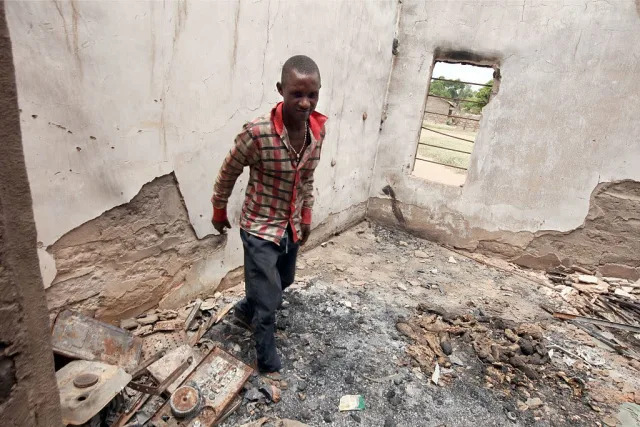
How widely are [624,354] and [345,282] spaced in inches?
95.2

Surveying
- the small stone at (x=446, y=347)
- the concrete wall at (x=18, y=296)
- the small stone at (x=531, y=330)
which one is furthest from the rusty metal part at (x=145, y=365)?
the small stone at (x=531, y=330)

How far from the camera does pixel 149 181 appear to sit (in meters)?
2.39

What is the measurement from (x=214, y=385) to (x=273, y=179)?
4.15 feet

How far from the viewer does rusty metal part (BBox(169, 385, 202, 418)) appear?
1.94 metres

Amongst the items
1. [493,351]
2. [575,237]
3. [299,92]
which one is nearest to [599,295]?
[575,237]

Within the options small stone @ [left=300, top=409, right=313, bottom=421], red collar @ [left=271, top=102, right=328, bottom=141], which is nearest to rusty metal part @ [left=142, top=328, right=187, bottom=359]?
small stone @ [left=300, top=409, right=313, bottom=421]

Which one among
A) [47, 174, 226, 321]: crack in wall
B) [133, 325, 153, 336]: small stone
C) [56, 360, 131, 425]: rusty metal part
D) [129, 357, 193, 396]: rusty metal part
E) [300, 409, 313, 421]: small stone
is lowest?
[300, 409, 313, 421]: small stone

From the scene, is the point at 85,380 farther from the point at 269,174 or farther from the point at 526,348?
the point at 526,348

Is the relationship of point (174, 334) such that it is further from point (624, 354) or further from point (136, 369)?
point (624, 354)

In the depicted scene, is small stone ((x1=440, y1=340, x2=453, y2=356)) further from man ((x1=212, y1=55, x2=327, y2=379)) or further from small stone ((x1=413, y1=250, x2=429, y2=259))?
small stone ((x1=413, y1=250, x2=429, y2=259))

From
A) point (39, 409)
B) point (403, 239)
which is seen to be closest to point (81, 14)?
point (39, 409)

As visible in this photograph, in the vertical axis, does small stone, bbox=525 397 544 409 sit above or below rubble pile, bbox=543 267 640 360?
below

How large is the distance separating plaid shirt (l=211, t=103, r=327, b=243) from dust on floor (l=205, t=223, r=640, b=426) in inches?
38.9

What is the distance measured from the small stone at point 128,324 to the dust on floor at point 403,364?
504 mm
